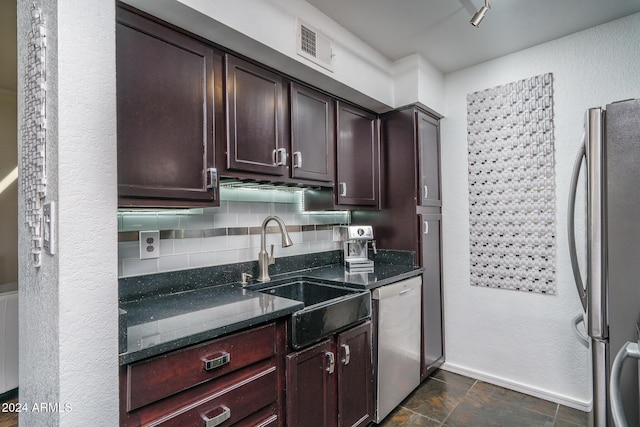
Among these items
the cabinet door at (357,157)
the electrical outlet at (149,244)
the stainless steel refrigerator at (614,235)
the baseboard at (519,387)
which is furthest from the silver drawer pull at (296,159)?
the baseboard at (519,387)

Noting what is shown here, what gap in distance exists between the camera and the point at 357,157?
8.31 ft

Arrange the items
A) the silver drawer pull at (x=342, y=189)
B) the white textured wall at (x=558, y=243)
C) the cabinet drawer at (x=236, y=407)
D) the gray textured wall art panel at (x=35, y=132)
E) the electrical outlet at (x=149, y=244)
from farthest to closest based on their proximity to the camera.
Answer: the silver drawer pull at (x=342, y=189)
the white textured wall at (x=558, y=243)
the electrical outlet at (x=149, y=244)
the cabinet drawer at (x=236, y=407)
the gray textured wall art panel at (x=35, y=132)

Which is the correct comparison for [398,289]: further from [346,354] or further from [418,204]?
[418,204]

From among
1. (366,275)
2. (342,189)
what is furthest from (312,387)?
(342,189)

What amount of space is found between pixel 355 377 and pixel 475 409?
3.25 ft

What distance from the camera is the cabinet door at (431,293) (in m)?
2.58

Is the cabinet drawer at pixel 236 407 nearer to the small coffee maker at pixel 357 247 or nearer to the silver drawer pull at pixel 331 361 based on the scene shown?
the silver drawer pull at pixel 331 361

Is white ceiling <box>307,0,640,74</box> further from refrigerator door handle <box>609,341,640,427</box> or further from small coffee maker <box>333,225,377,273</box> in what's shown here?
refrigerator door handle <box>609,341,640,427</box>

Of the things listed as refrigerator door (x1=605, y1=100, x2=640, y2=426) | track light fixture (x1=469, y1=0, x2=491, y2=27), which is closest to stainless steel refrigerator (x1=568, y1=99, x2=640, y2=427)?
refrigerator door (x1=605, y1=100, x2=640, y2=426)

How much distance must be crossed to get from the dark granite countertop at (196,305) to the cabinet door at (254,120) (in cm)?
65

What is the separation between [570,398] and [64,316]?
9.55ft

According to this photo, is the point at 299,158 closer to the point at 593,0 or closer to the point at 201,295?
the point at 201,295

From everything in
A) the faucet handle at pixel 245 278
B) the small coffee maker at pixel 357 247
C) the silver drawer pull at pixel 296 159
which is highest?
the silver drawer pull at pixel 296 159

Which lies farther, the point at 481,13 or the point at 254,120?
the point at 254,120
